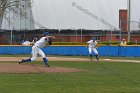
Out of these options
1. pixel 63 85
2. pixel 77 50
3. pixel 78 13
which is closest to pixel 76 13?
pixel 78 13

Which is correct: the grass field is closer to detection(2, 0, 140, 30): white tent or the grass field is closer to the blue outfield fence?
the blue outfield fence

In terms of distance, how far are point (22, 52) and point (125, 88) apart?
3082cm

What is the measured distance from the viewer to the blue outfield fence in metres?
43.6

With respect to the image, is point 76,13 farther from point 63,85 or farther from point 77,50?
point 63,85

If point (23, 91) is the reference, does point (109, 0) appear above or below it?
above

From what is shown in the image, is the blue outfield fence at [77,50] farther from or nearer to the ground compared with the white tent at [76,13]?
nearer to the ground

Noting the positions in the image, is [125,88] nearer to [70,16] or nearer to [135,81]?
[135,81]

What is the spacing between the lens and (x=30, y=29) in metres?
60.7

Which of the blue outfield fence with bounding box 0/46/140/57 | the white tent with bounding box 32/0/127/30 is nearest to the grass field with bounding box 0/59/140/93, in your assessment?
the blue outfield fence with bounding box 0/46/140/57

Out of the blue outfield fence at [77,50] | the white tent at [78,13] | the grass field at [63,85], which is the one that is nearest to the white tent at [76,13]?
the white tent at [78,13]

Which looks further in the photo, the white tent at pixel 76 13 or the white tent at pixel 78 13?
the white tent at pixel 76 13

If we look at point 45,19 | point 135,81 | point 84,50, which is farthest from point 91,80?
point 45,19

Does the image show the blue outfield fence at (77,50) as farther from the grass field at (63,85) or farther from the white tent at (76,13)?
the grass field at (63,85)

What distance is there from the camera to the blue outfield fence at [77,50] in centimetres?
4359
